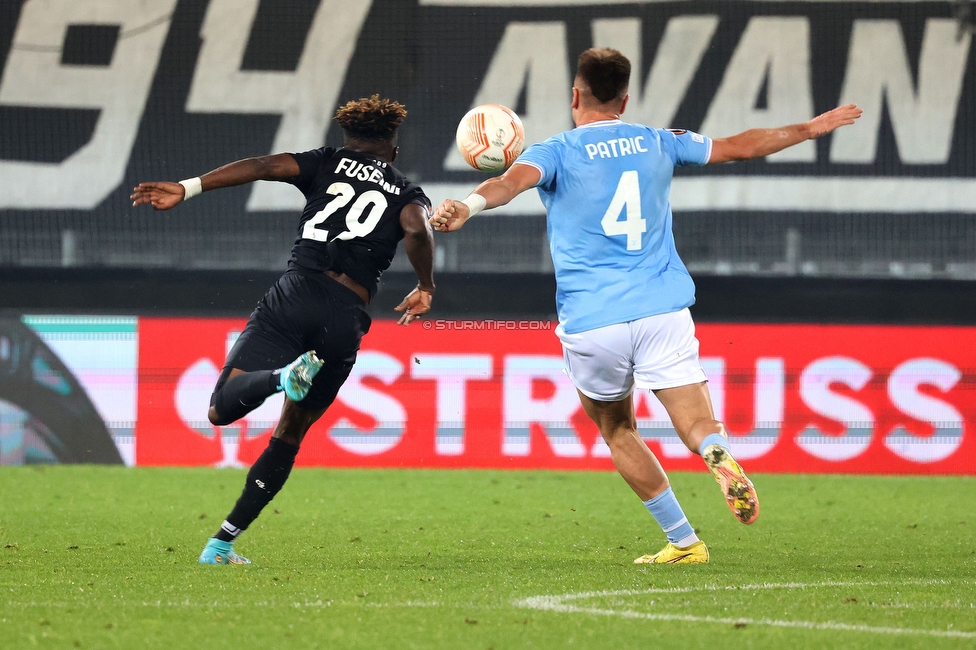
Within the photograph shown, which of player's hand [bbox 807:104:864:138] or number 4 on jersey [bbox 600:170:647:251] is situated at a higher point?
player's hand [bbox 807:104:864:138]

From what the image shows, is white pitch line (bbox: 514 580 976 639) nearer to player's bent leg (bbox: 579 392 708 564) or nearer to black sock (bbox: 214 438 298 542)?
Result: player's bent leg (bbox: 579 392 708 564)

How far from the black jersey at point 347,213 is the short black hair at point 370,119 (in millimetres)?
131

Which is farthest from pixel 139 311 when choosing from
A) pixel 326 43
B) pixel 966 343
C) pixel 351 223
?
pixel 966 343

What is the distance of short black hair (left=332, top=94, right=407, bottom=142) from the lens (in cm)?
552

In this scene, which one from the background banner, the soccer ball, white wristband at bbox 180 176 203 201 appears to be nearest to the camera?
white wristband at bbox 180 176 203 201

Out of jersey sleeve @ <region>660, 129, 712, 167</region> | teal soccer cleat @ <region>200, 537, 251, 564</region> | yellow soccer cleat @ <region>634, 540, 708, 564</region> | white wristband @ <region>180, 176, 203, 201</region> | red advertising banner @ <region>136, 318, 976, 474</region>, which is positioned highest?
jersey sleeve @ <region>660, 129, 712, 167</region>

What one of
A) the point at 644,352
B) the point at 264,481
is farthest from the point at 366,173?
the point at 644,352

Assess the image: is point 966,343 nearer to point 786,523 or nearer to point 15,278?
point 786,523

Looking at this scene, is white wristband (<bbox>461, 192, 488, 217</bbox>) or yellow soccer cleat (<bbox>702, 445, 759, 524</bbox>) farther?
white wristband (<bbox>461, 192, 488, 217</bbox>)

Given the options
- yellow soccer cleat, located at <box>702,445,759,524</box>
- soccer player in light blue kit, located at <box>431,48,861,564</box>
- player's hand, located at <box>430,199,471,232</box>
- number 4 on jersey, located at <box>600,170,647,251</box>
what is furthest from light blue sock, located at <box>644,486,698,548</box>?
player's hand, located at <box>430,199,471,232</box>

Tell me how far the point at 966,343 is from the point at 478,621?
7.68 m

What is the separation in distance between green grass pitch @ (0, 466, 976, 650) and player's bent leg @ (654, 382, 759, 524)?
0.33m

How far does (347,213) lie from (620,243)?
124 cm

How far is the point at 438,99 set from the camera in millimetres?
11430
